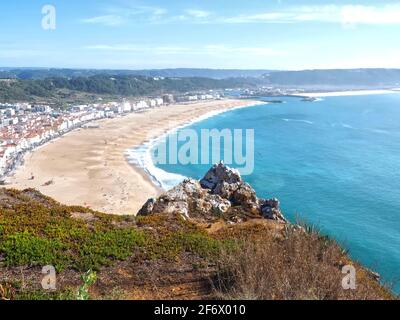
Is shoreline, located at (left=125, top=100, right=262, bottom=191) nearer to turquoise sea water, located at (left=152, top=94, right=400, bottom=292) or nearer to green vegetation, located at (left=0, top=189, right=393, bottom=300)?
turquoise sea water, located at (left=152, top=94, right=400, bottom=292)

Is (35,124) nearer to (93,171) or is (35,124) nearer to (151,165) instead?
(93,171)

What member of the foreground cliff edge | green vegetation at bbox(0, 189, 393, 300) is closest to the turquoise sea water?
the foreground cliff edge

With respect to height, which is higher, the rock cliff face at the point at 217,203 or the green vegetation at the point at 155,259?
the green vegetation at the point at 155,259

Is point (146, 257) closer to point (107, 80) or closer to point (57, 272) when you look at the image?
point (57, 272)

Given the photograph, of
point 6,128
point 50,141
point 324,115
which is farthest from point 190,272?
point 324,115

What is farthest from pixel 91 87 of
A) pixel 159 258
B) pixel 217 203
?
pixel 159 258

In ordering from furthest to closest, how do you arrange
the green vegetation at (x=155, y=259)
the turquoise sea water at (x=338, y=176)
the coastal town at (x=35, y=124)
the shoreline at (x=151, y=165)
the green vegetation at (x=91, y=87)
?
the green vegetation at (x=91, y=87) < the coastal town at (x=35, y=124) < the shoreline at (x=151, y=165) < the turquoise sea water at (x=338, y=176) < the green vegetation at (x=155, y=259)

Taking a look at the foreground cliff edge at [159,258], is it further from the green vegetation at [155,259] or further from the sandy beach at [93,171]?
the sandy beach at [93,171]

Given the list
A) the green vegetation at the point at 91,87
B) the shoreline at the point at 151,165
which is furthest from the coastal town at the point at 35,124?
the green vegetation at the point at 91,87
